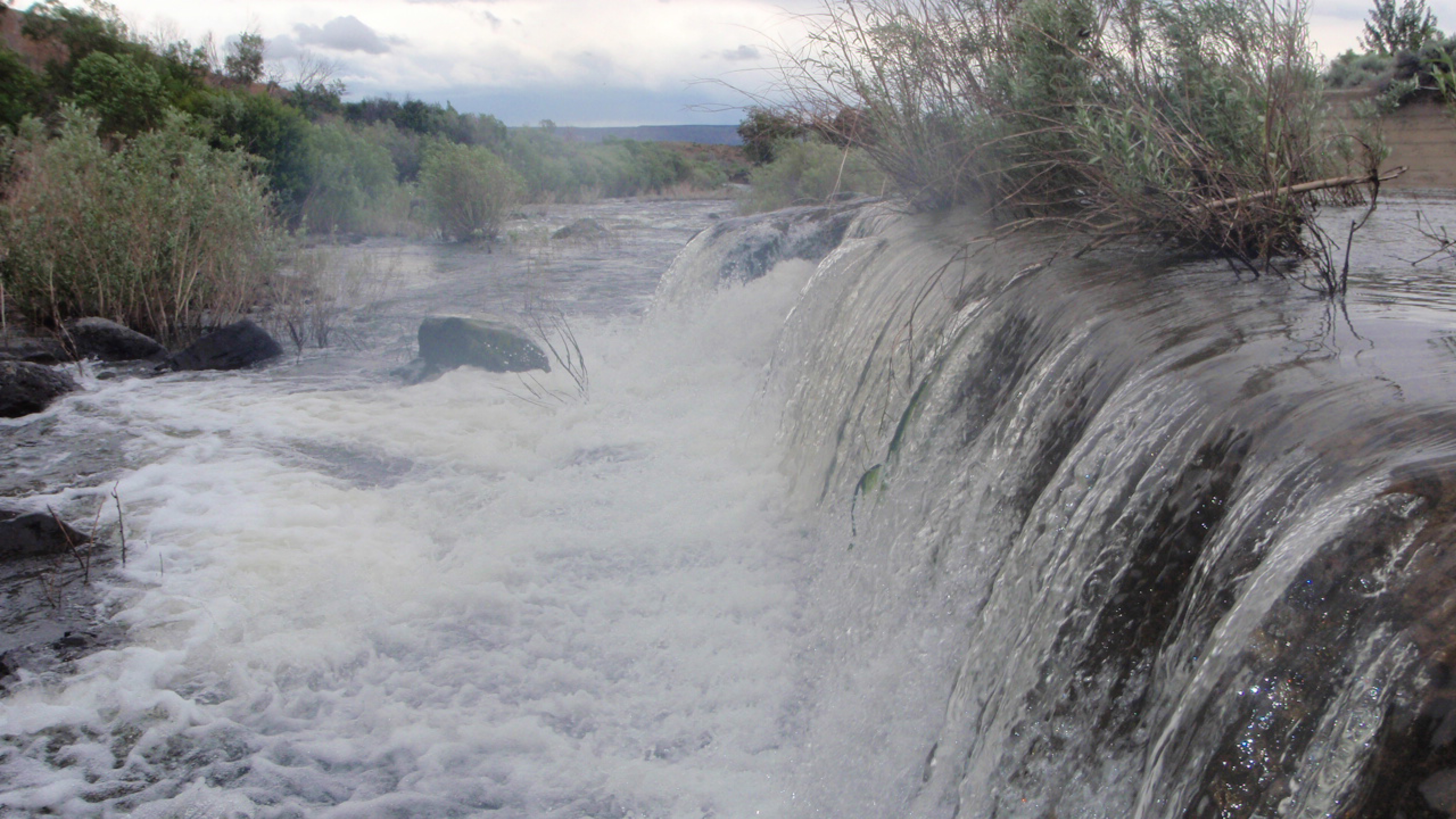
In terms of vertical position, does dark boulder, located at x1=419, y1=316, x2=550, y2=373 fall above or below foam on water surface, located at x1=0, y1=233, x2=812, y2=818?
above

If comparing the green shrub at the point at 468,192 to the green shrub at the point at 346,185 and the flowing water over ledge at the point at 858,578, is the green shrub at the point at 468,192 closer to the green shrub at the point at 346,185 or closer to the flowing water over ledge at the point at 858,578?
the green shrub at the point at 346,185

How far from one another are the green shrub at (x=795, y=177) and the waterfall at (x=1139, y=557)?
30.6 ft

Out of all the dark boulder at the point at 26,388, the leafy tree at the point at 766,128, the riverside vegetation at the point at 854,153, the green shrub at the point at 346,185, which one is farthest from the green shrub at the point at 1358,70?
the green shrub at the point at 346,185

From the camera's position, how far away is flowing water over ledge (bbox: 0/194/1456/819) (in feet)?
5.21

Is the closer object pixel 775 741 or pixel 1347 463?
pixel 1347 463

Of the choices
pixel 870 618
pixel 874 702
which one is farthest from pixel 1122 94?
pixel 874 702

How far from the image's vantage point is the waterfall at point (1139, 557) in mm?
1451

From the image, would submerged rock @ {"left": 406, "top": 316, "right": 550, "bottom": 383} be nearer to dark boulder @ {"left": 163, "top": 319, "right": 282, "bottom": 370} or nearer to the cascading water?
dark boulder @ {"left": 163, "top": 319, "right": 282, "bottom": 370}

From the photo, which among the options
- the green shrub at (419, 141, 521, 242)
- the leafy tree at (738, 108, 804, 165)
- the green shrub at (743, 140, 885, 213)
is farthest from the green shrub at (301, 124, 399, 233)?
the leafy tree at (738, 108, 804, 165)

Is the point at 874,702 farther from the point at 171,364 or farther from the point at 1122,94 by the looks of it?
the point at 171,364

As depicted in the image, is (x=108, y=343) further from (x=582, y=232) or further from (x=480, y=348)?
(x=582, y=232)

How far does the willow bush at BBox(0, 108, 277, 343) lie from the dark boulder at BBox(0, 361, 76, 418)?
1.28 meters

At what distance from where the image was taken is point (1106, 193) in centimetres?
443

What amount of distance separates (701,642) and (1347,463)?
2.66m
